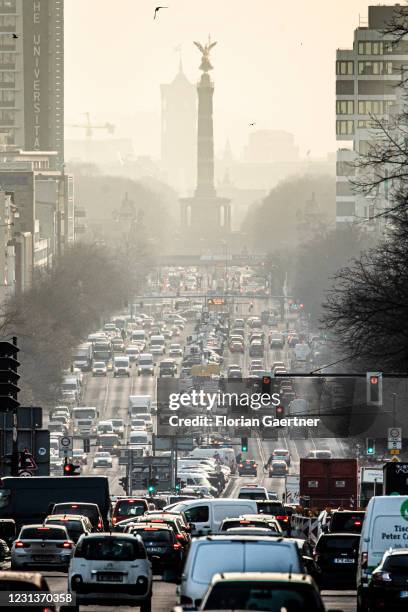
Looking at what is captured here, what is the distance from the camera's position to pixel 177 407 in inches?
4754

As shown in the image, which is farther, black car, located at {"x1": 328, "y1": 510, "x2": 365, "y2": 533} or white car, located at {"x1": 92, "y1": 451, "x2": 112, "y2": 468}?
white car, located at {"x1": 92, "y1": 451, "x2": 112, "y2": 468}

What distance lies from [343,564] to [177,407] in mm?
73287

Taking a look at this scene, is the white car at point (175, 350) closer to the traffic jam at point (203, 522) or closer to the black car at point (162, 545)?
the traffic jam at point (203, 522)

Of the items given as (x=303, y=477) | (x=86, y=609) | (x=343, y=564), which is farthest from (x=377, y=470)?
(x=86, y=609)

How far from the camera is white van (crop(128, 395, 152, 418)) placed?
144250mm

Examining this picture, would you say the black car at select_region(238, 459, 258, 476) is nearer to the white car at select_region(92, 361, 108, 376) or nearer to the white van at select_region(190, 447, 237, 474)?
the white van at select_region(190, 447, 237, 474)

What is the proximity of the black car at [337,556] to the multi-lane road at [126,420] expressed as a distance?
30.8 inches

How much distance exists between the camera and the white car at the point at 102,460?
395 ft

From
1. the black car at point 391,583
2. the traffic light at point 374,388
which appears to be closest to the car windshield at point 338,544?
the black car at point 391,583

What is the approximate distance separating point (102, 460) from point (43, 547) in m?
74.6

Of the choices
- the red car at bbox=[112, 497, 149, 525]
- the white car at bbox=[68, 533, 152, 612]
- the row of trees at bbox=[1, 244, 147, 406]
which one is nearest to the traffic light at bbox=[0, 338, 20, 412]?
the red car at bbox=[112, 497, 149, 525]

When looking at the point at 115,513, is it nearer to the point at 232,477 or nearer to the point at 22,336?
the point at 232,477

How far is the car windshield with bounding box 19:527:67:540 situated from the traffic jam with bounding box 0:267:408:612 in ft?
→ 0.06

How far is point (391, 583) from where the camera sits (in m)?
35.2
